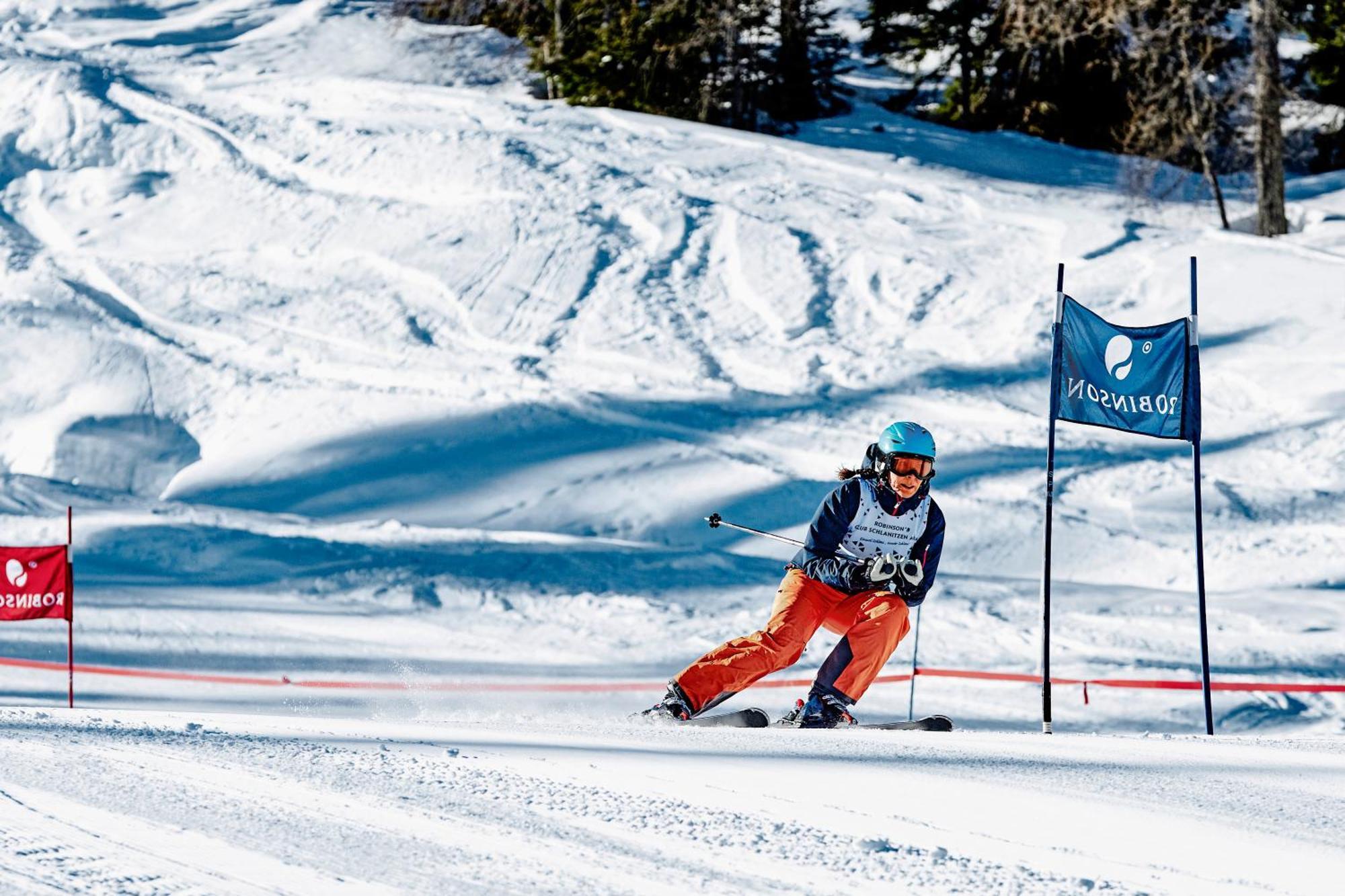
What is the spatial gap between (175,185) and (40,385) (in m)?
5.60

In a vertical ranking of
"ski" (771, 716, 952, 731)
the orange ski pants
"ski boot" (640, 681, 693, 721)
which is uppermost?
the orange ski pants

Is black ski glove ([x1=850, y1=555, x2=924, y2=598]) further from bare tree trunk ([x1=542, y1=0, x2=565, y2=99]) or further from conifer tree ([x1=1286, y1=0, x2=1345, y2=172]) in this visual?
conifer tree ([x1=1286, y1=0, x2=1345, y2=172])

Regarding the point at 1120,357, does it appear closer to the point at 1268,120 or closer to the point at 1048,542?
the point at 1048,542

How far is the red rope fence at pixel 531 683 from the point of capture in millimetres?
9609

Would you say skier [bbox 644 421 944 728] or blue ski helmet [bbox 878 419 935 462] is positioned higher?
blue ski helmet [bbox 878 419 935 462]

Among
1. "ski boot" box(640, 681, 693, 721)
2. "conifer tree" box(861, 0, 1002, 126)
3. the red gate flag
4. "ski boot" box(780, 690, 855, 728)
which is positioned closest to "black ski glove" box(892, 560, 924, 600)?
"ski boot" box(780, 690, 855, 728)

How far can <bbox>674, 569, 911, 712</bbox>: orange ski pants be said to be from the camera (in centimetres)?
637

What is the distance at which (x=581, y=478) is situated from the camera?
13.8 meters

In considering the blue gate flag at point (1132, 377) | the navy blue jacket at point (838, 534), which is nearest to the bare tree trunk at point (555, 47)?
the blue gate flag at point (1132, 377)

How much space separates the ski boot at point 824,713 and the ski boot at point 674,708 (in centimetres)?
50

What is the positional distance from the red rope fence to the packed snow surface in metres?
0.09

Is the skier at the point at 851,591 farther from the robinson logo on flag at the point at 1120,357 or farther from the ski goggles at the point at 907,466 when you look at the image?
the robinson logo on flag at the point at 1120,357

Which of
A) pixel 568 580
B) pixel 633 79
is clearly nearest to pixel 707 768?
pixel 568 580

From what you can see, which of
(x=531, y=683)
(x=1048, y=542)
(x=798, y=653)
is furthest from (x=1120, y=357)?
(x=531, y=683)
